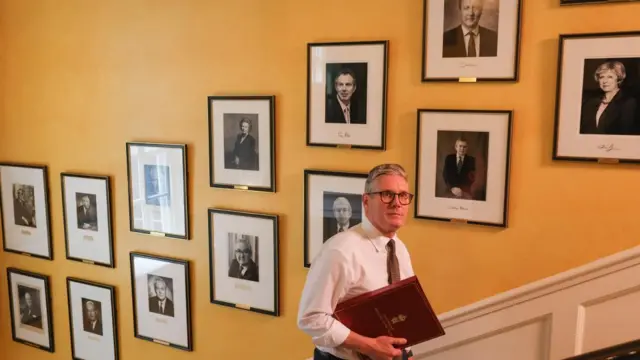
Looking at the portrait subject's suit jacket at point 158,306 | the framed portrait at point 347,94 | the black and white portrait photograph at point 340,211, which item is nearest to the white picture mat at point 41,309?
the portrait subject's suit jacket at point 158,306

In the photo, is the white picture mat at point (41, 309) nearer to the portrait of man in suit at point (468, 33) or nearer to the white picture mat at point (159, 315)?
the white picture mat at point (159, 315)

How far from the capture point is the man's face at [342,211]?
2328 mm

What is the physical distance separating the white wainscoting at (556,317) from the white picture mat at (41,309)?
2.40m

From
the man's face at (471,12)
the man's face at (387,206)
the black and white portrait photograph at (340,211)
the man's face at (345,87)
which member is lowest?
the black and white portrait photograph at (340,211)

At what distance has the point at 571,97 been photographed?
1922 mm

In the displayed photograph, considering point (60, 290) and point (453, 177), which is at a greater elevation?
point (453, 177)

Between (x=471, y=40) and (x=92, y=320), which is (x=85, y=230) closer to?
(x=92, y=320)

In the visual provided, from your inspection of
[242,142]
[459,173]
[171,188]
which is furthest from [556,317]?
[171,188]

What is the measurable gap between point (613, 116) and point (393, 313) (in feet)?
3.41

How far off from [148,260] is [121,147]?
2.02 feet

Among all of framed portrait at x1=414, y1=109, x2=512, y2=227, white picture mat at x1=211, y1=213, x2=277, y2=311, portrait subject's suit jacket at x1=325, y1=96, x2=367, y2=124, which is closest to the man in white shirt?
framed portrait at x1=414, y1=109, x2=512, y2=227

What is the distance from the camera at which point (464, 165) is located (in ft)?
6.91

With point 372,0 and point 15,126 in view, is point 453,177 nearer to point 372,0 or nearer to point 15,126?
point 372,0

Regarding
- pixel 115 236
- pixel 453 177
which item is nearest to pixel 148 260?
pixel 115 236
